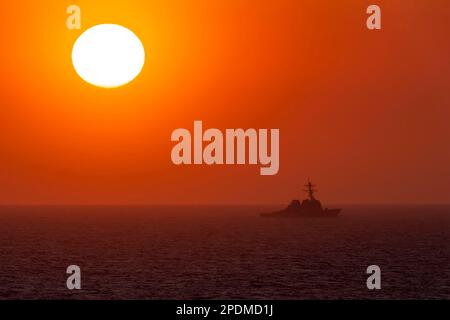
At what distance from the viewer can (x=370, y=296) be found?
45219 millimetres

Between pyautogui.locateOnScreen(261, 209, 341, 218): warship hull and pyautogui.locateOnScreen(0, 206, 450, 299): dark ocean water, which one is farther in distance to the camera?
pyautogui.locateOnScreen(261, 209, 341, 218): warship hull

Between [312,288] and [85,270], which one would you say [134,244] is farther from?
[312,288]

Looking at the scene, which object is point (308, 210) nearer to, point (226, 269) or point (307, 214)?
point (307, 214)

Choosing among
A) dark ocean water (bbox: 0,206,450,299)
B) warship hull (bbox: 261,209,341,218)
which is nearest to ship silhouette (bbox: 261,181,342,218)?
warship hull (bbox: 261,209,341,218)

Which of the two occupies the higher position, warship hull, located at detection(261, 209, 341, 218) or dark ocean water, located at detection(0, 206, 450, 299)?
warship hull, located at detection(261, 209, 341, 218)

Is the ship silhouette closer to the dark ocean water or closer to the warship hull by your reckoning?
the warship hull

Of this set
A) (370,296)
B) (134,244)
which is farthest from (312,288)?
(134,244)

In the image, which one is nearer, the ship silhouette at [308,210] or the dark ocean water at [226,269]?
the dark ocean water at [226,269]

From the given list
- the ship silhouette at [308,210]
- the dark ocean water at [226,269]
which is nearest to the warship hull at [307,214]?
the ship silhouette at [308,210]

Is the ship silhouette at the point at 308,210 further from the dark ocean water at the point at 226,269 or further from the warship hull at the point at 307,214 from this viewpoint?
the dark ocean water at the point at 226,269

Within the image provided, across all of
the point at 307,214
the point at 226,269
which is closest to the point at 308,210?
the point at 307,214

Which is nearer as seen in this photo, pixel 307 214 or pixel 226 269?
pixel 226 269
